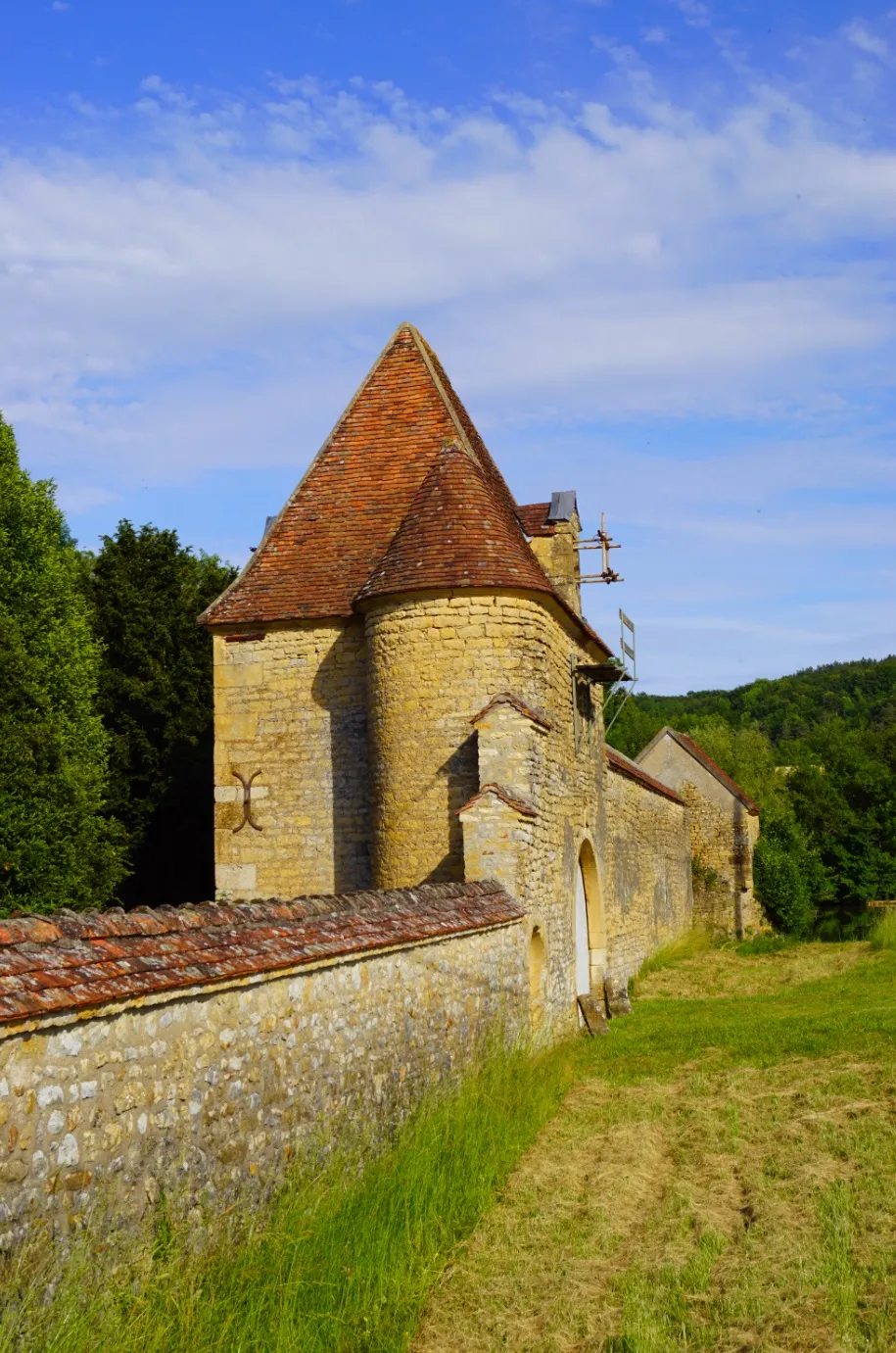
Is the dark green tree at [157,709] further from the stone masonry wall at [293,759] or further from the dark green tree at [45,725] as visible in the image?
the stone masonry wall at [293,759]

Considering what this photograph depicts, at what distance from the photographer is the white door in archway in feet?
59.2

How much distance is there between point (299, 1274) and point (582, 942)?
43.9ft

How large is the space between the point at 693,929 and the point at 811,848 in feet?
33.3

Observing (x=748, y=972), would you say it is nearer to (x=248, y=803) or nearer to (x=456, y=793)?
(x=456, y=793)

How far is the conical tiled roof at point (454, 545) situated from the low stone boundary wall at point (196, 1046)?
5727 mm

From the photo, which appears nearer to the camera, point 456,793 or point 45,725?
point 456,793

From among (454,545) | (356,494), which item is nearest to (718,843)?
(356,494)

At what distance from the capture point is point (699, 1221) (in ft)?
22.7

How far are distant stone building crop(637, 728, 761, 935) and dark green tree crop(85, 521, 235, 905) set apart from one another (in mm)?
15032

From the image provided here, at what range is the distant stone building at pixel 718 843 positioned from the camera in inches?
1351

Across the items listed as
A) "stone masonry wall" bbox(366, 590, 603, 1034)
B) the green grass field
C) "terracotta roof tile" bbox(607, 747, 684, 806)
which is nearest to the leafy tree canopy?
"terracotta roof tile" bbox(607, 747, 684, 806)

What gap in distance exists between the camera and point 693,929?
33.2 metres

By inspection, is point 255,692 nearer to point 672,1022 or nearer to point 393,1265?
point 672,1022

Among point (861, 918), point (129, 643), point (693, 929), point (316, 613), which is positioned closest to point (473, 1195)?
point (316, 613)
